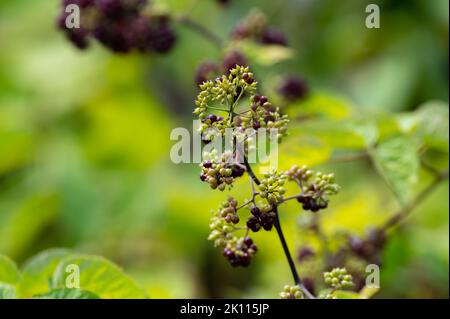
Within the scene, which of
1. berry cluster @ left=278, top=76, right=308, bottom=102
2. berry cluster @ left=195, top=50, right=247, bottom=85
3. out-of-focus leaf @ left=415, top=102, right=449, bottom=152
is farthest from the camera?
berry cluster @ left=278, top=76, right=308, bottom=102

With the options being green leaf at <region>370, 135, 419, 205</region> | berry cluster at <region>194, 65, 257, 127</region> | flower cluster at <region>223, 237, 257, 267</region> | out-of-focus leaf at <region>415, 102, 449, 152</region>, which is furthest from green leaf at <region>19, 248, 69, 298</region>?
out-of-focus leaf at <region>415, 102, 449, 152</region>

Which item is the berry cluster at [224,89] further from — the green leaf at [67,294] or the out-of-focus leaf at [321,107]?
the out-of-focus leaf at [321,107]

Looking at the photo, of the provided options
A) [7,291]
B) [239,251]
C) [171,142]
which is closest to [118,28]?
[7,291]

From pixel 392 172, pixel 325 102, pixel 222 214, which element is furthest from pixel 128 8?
pixel 222 214

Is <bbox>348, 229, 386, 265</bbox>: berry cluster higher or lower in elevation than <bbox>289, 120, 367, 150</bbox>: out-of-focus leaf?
lower

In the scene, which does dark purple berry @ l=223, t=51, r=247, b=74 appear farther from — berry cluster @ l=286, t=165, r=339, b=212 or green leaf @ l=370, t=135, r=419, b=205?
berry cluster @ l=286, t=165, r=339, b=212

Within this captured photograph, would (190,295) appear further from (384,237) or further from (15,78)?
(15,78)

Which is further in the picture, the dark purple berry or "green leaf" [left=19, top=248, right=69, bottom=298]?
the dark purple berry
